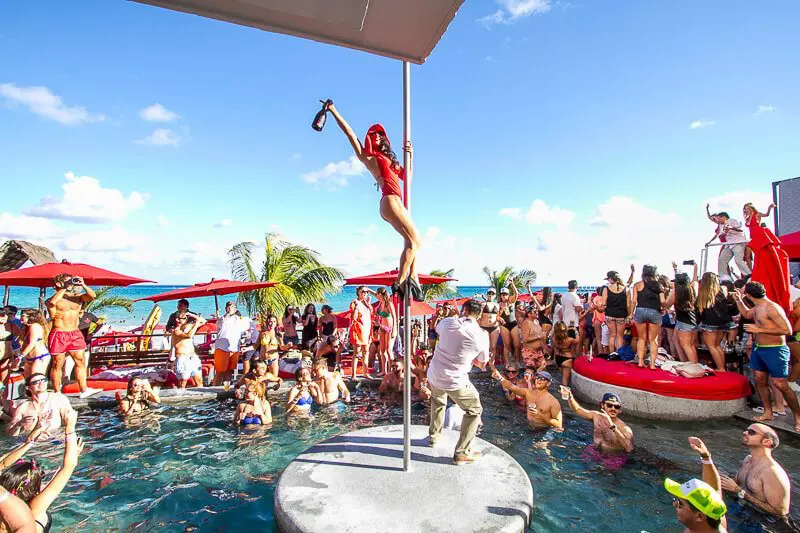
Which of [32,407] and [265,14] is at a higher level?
[265,14]

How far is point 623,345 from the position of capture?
31.1 feet

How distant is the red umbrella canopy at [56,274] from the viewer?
29.7 feet

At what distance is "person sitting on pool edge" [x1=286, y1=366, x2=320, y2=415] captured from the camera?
327 inches

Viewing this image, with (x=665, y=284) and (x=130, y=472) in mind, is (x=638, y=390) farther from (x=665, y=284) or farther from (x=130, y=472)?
(x=130, y=472)

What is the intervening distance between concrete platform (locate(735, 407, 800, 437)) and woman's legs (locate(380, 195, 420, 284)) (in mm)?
7074

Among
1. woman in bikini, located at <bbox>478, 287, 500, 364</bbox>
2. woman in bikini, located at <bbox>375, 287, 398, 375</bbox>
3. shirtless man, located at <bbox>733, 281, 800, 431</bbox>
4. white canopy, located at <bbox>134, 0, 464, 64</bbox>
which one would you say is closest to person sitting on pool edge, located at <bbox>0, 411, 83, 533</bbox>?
white canopy, located at <bbox>134, 0, 464, 64</bbox>

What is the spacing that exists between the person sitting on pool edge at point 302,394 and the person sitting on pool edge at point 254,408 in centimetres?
45

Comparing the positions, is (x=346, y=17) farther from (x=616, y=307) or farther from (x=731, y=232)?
(x=731, y=232)

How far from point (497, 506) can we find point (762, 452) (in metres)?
3.12

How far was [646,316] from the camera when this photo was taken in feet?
27.0

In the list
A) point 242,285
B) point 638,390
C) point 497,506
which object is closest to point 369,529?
point 497,506

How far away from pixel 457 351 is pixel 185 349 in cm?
765

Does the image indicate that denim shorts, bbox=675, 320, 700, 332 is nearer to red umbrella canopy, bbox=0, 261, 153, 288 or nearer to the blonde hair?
the blonde hair

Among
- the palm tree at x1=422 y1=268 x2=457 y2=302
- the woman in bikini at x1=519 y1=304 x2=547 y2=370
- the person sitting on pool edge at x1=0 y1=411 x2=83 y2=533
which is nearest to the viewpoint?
the person sitting on pool edge at x1=0 y1=411 x2=83 y2=533
